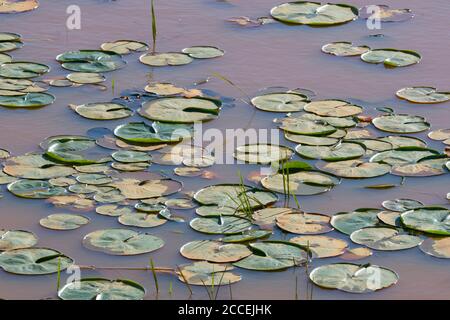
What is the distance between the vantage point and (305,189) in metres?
4.33

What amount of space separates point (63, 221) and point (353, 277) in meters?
1.17

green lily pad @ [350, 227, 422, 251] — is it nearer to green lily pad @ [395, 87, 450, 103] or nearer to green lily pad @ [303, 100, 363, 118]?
green lily pad @ [303, 100, 363, 118]

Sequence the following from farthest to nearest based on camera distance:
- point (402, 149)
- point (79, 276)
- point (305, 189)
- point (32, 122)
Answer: point (32, 122) → point (402, 149) → point (305, 189) → point (79, 276)

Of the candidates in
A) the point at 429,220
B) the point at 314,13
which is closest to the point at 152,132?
the point at 429,220

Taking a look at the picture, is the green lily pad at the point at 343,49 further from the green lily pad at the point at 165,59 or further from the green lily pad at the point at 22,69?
the green lily pad at the point at 22,69

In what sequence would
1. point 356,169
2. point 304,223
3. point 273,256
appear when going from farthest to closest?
point 356,169
point 304,223
point 273,256

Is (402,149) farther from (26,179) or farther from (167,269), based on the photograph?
(26,179)

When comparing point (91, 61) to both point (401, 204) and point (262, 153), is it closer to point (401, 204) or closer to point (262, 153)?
point (262, 153)

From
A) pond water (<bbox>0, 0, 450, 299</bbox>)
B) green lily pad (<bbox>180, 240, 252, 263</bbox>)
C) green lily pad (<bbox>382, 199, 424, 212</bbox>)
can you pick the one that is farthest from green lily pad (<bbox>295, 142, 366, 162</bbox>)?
green lily pad (<bbox>180, 240, 252, 263</bbox>)

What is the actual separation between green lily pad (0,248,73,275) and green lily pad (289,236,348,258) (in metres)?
0.87

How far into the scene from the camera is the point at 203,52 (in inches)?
225

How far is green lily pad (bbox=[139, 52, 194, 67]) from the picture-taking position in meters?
5.58

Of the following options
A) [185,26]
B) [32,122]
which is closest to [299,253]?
[32,122]
